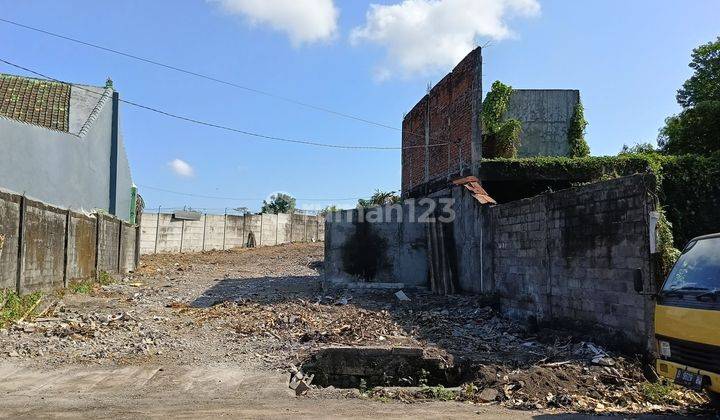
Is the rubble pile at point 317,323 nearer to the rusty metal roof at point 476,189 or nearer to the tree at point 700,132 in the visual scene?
the rusty metal roof at point 476,189

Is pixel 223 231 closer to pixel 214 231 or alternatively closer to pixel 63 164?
pixel 214 231

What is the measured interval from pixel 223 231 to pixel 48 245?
20.7 meters

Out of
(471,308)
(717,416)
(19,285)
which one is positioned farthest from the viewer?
Result: (471,308)

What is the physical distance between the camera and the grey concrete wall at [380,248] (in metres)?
13.6

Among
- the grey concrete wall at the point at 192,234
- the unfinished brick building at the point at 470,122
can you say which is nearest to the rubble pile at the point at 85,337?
the unfinished brick building at the point at 470,122

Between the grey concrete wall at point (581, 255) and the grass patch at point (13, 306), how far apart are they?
9.02 meters

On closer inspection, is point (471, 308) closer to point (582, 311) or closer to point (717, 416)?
point (582, 311)

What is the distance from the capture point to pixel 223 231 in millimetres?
32469

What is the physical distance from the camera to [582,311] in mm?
7984

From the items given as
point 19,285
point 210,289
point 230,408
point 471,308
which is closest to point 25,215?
point 19,285

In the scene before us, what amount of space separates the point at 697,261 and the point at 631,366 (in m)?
1.86

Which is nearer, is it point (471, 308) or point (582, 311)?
point (582, 311)

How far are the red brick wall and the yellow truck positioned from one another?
29.8ft

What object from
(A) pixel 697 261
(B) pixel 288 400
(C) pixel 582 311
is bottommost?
(B) pixel 288 400
